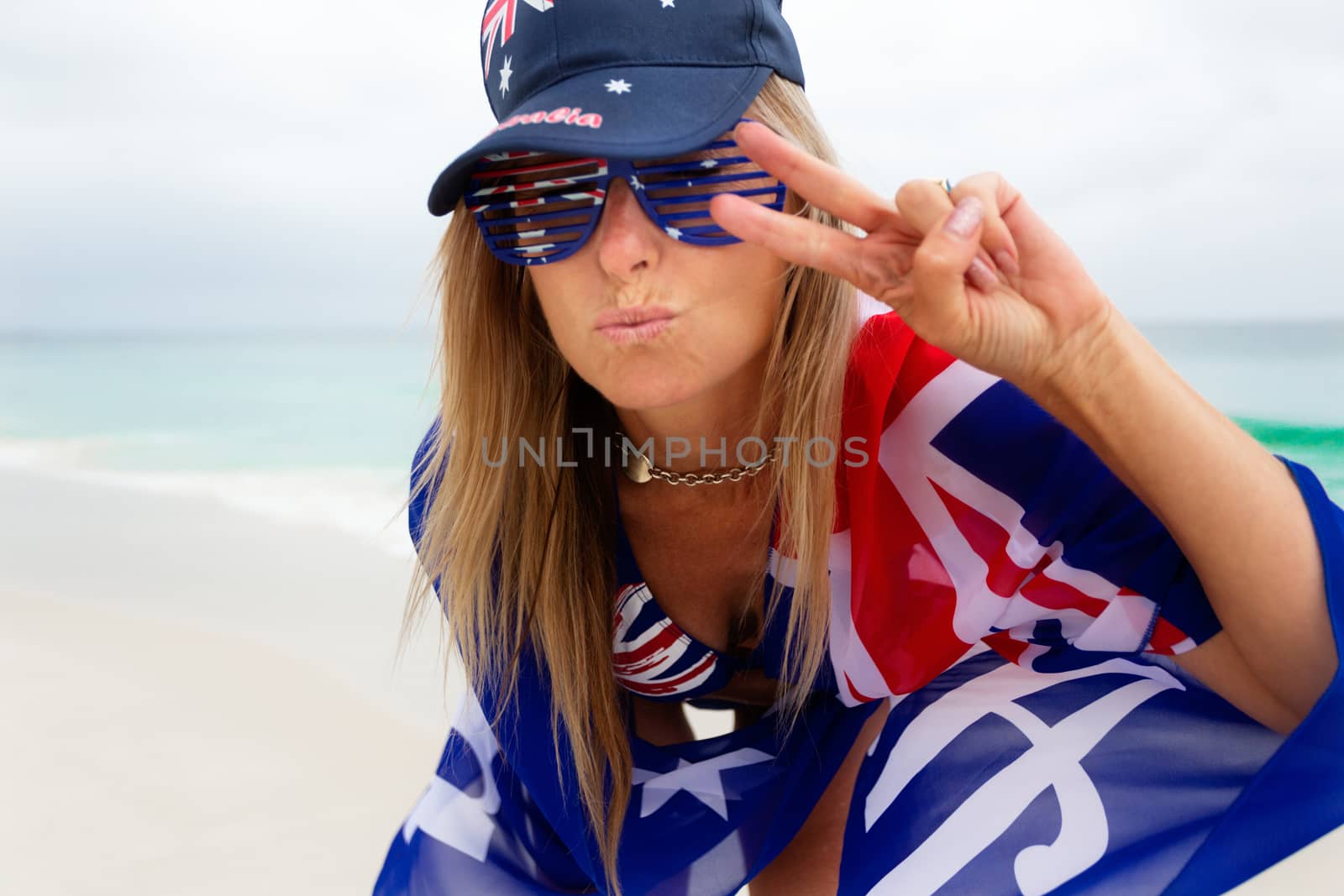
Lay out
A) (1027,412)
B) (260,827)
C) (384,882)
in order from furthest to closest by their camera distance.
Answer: (260,827) < (384,882) < (1027,412)

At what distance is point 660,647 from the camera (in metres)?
1.75

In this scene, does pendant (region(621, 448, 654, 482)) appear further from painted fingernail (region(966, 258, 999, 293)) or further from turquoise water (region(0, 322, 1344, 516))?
turquoise water (region(0, 322, 1344, 516))

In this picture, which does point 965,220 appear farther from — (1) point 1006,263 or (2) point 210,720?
(2) point 210,720

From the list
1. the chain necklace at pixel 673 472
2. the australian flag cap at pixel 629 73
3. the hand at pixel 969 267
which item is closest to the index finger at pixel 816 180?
the hand at pixel 969 267

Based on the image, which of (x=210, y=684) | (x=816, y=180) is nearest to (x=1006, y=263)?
(x=816, y=180)

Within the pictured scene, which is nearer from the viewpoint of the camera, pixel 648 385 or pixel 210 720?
pixel 648 385

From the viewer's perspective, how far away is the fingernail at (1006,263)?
103 cm

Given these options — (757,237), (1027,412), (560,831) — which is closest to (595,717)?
(560,831)

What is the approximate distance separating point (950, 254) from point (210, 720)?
2611 mm

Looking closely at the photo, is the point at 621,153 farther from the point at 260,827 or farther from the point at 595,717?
the point at 260,827

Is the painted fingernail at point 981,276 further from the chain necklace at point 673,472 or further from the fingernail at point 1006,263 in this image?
the chain necklace at point 673,472

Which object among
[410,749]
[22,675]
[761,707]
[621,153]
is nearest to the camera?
[621,153]

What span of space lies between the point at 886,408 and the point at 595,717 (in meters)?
0.73

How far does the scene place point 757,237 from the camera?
106cm
